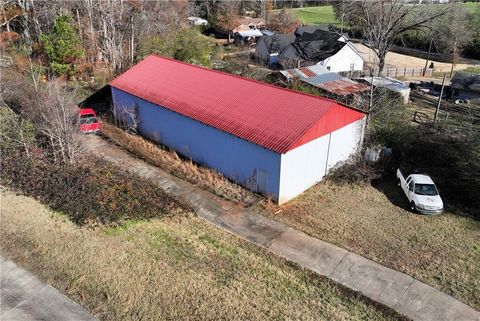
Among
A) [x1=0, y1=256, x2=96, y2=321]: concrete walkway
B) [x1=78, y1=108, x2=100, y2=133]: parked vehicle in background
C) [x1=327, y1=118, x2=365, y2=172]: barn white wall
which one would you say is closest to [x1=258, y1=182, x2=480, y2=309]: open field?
[x1=327, y1=118, x2=365, y2=172]: barn white wall

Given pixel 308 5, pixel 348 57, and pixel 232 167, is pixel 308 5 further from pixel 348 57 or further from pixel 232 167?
pixel 232 167

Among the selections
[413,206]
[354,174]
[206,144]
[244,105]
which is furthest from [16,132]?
[413,206]

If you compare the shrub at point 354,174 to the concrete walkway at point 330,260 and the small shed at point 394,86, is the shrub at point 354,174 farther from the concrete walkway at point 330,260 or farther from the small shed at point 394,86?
the small shed at point 394,86

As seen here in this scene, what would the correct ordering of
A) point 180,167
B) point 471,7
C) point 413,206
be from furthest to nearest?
point 471,7
point 180,167
point 413,206

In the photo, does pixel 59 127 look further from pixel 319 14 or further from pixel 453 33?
pixel 319 14

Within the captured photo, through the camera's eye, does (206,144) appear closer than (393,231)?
No

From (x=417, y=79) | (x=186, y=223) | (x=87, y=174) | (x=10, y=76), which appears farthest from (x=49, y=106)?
(x=417, y=79)
